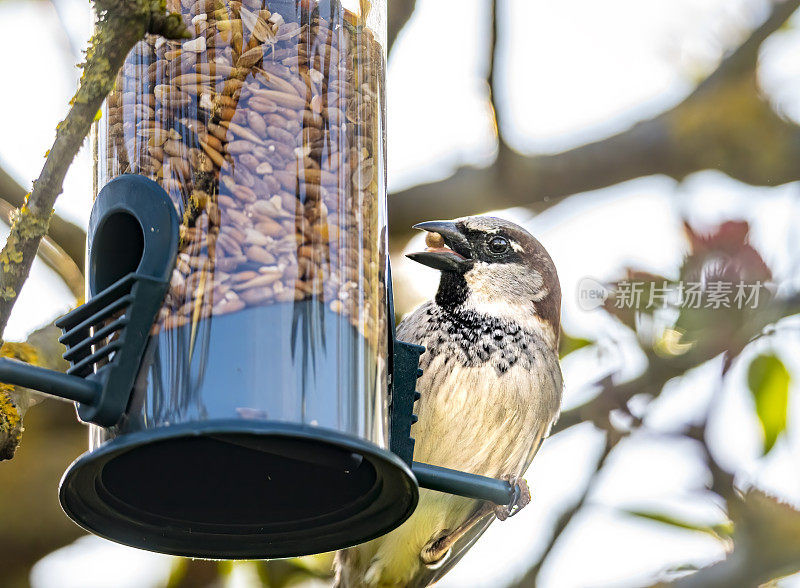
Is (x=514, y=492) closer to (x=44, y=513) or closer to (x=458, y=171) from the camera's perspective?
(x=458, y=171)

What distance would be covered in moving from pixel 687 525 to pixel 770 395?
28.9 inches

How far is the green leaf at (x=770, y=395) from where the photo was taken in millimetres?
4801

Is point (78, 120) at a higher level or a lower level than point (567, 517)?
higher

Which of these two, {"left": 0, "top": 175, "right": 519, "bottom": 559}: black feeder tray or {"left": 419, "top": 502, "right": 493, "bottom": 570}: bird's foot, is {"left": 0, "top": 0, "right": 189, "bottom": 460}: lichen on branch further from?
{"left": 419, "top": 502, "right": 493, "bottom": 570}: bird's foot

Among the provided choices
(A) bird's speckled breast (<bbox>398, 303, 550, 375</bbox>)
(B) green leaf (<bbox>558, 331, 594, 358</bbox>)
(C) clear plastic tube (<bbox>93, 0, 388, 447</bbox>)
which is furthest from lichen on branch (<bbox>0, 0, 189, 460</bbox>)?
(B) green leaf (<bbox>558, 331, 594, 358</bbox>)

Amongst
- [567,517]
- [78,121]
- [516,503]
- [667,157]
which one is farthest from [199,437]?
[667,157]

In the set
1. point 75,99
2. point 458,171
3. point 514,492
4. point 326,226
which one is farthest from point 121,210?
point 458,171

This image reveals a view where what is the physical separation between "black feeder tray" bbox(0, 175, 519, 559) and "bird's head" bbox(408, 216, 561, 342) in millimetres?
1674

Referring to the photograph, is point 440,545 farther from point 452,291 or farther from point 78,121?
point 78,121

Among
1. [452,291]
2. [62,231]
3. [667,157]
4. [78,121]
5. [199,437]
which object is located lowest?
[452,291]

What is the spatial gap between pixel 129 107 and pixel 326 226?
1.90ft

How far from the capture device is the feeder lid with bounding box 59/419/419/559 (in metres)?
2.90

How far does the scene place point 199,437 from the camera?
107 inches

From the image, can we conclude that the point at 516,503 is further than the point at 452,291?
No
